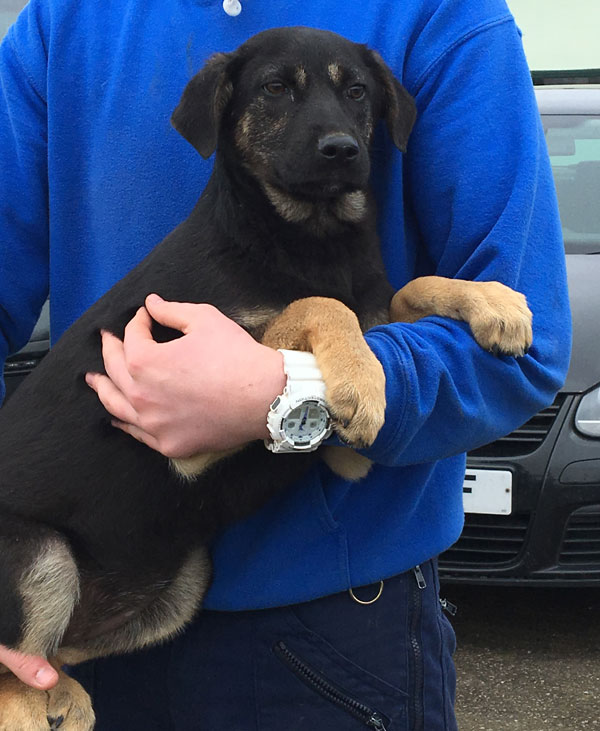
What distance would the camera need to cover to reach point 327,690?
189cm

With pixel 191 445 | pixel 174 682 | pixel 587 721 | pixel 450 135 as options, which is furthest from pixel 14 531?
pixel 587 721

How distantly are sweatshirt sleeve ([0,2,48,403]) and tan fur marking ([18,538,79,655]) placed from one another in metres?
0.51

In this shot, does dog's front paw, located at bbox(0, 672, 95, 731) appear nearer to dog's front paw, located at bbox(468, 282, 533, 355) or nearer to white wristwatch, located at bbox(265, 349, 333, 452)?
white wristwatch, located at bbox(265, 349, 333, 452)

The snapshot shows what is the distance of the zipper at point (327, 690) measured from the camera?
1876 mm

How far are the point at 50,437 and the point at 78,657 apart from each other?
47 cm

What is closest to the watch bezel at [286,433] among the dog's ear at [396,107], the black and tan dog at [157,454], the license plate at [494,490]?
the black and tan dog at [157,454]

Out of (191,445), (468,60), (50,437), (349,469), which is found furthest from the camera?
(50,437)

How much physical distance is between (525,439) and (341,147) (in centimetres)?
241

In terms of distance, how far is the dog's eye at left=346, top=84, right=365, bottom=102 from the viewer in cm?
230

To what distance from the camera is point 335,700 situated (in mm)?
1891

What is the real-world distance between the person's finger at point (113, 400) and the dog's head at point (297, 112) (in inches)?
19.7

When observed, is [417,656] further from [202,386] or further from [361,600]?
[202,386]

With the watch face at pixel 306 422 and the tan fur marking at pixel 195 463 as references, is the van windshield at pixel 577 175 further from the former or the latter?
the watch face at pixel 306 422

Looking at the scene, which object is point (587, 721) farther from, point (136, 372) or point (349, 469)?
point (136, 372)
